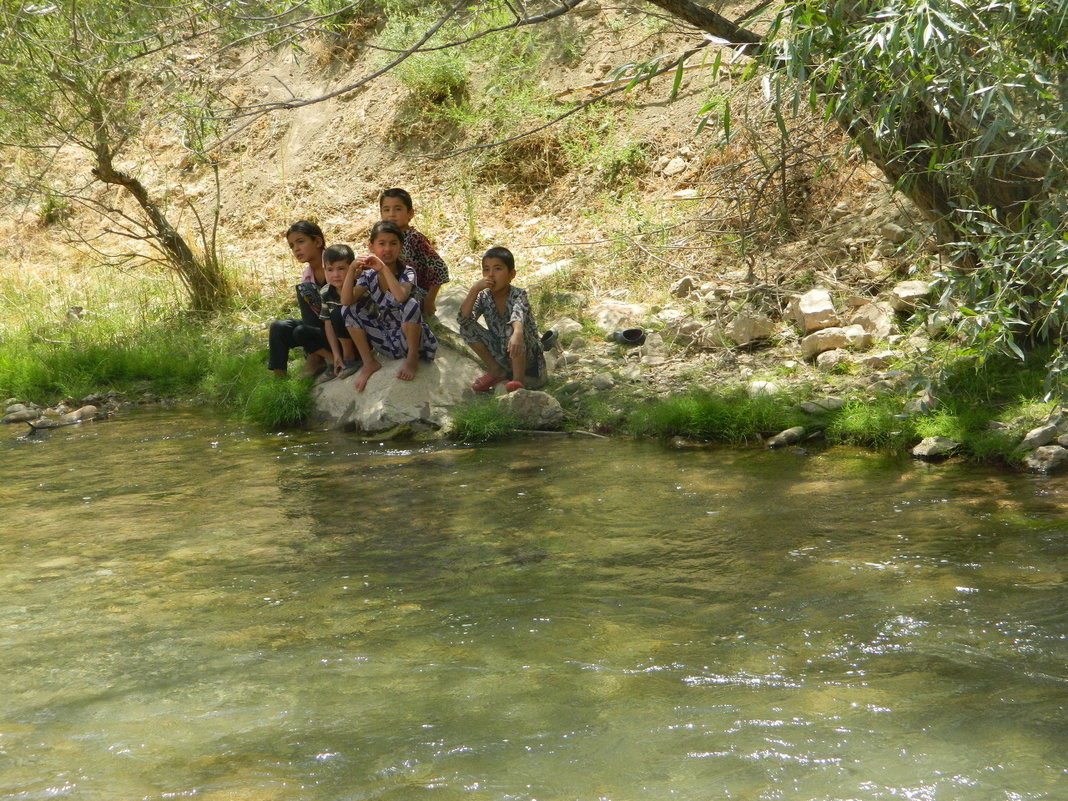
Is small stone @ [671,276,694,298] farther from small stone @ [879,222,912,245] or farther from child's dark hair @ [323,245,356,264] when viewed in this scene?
child's dark hair @ [323,245,356,264]

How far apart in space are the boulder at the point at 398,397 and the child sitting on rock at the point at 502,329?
14 cm

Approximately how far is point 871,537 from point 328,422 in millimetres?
3980

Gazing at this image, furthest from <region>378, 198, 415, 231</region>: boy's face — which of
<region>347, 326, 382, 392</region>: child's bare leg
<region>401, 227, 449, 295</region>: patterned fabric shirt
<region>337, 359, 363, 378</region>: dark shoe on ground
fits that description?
<region>337, 359, 363, 378</region>: dark shoe on ground

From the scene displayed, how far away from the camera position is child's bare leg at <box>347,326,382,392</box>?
23.7ft

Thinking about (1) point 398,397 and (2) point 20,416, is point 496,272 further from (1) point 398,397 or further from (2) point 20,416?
(2) point 20,416

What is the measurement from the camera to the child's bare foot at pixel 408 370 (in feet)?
23.2

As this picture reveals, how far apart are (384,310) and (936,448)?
3535 mm

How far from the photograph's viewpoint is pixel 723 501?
515 centimetres

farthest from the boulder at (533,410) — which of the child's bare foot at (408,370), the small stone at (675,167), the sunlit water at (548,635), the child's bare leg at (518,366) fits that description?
the small stone at (675,167)

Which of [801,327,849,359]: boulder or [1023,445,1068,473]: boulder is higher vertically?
[801,327,849,359]: boulder

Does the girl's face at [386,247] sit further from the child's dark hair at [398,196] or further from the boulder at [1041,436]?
the boulder at [1041,436]

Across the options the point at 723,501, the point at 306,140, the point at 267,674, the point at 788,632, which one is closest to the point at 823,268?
the point at 723,501

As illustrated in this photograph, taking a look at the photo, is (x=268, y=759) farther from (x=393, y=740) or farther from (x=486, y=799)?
(x=486, y=799)

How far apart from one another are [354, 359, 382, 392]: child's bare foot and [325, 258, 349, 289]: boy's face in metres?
0.55
